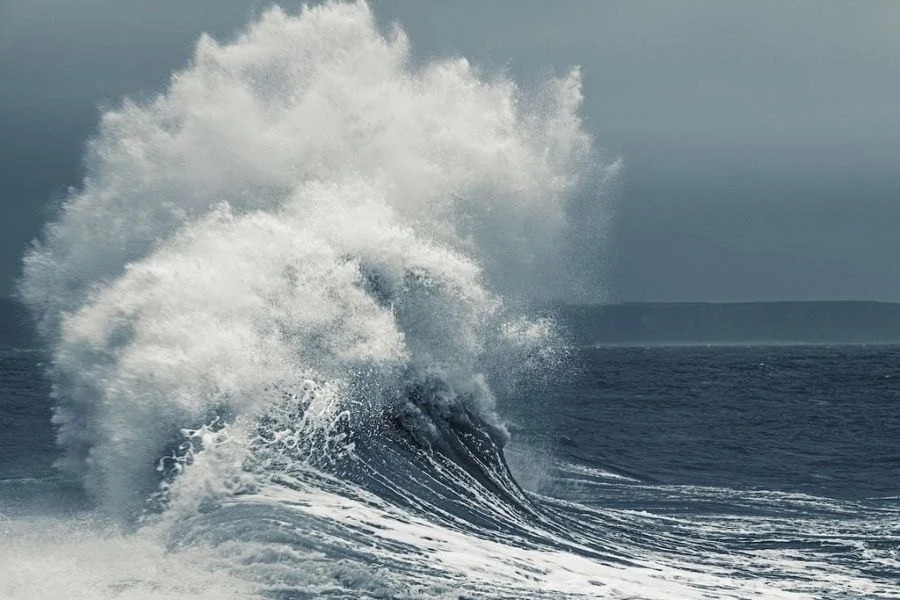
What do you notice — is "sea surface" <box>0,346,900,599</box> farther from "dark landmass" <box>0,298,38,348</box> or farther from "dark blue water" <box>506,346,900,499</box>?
"dark landmass" <box>0,298,38,348</box>

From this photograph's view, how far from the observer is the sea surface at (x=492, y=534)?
9.80 meters

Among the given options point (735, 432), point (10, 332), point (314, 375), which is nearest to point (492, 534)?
point (314, 375)

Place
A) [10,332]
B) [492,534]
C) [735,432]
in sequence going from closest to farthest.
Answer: [492,534], [735,432], [10,332]

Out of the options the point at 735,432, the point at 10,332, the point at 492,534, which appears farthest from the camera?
the point at 10,332

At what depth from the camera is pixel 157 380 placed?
490 inches

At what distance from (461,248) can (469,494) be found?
476 cm

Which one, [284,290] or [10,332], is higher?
[10,332]

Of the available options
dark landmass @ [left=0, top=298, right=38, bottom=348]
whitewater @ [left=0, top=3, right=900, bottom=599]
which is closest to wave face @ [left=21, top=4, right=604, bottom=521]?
whitewater @ [left=0, top=3, right=900, bottom=599]

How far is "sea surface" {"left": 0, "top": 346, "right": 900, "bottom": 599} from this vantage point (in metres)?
9.80

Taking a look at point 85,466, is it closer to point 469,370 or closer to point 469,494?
point 469,494

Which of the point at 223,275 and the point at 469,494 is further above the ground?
the point at 223,275

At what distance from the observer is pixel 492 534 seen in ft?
38.7

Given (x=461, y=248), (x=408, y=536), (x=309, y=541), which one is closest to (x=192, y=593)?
(x=309, y=541)

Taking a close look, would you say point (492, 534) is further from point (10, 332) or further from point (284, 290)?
point (10, 332)
